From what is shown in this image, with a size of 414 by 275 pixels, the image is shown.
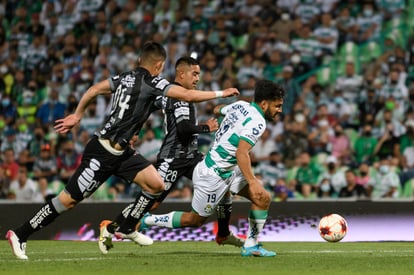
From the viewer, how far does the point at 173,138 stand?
12641mm

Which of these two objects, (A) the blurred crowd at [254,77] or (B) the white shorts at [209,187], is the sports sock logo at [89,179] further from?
(A) the blurred crowd at [254,77]

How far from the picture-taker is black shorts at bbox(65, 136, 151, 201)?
35.0ft

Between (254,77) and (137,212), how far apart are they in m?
9.13

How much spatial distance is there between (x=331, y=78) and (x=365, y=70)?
674mm

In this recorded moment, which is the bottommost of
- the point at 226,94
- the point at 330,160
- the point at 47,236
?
the point at 47,236

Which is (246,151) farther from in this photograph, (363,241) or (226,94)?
(363,241)

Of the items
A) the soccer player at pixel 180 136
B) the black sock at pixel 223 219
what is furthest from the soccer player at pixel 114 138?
the soccer player at pixel 180 136

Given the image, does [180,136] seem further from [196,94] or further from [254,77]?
[254,77]

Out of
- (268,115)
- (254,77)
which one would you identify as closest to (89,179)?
(268,115)

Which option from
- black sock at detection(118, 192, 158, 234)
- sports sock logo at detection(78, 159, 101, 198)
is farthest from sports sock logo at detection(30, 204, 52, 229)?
black sock at detection(118, 192, 158, 234)

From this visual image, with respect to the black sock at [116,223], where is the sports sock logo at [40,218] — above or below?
above

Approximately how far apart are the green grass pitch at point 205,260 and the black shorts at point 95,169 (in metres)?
0.72

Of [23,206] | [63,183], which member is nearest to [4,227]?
[23,206]

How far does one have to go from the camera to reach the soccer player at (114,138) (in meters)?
10.6
